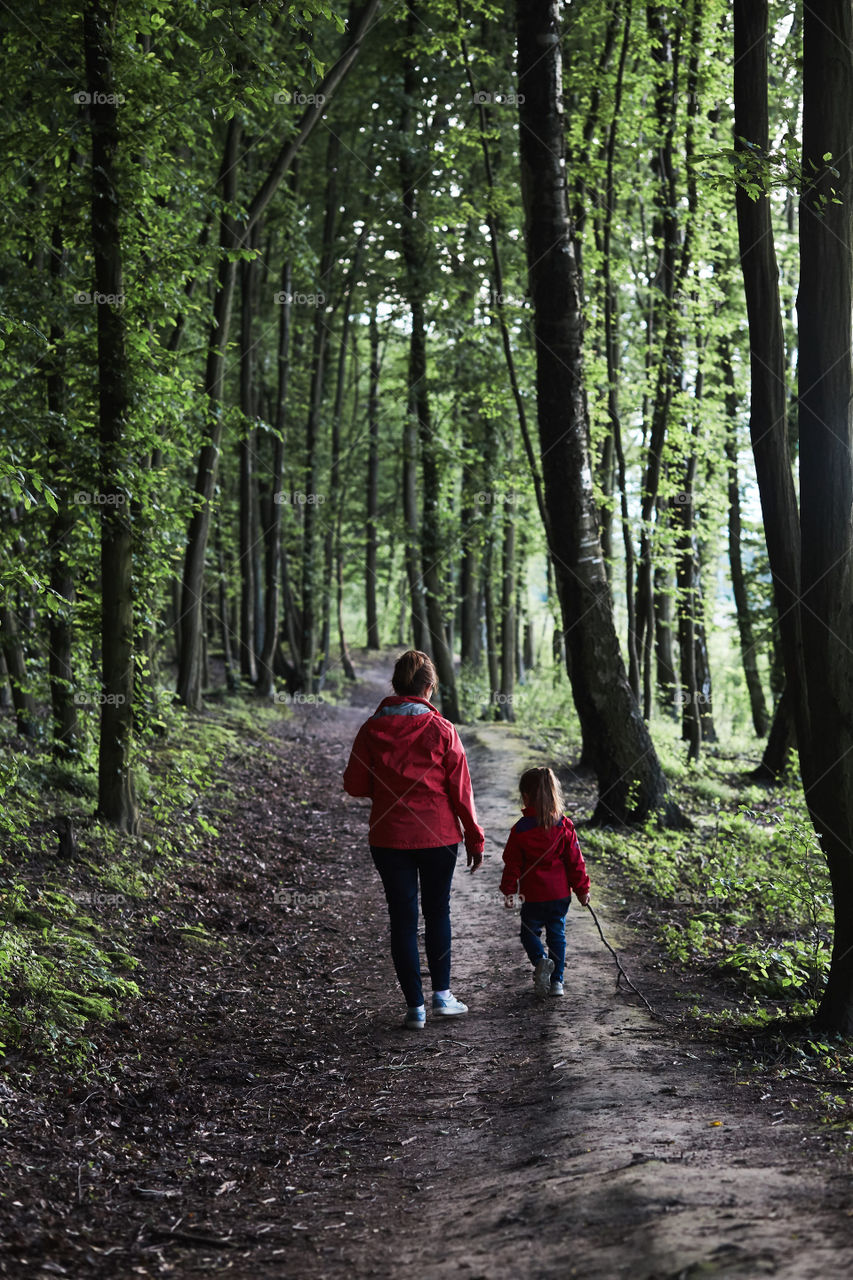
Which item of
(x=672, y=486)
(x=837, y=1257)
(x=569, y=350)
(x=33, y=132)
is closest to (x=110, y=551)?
(x=33, y=132)

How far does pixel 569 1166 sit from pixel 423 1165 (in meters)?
0.78

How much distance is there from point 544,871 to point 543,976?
0.69 meters

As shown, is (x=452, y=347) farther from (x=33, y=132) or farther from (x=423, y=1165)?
(x=423, y=1165)

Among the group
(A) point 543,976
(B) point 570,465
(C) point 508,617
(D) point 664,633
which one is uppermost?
(B) point 570,465

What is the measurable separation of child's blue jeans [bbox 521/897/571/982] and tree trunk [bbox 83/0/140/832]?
13.6 feet

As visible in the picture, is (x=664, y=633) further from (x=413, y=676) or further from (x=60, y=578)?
(x=413, y=676)

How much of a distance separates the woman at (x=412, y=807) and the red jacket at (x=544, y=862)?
37 cm

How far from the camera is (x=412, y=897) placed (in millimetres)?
5969

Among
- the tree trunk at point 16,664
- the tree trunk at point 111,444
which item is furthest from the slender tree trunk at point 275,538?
the tree trunk at point 111,444

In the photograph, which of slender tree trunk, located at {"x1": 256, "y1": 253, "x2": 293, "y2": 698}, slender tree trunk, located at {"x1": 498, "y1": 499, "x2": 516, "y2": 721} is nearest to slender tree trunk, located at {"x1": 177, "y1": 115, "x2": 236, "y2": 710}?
slender tree trunk, located at {"x1": 256, "y1": 253, "x2": 293, "y2": 698}

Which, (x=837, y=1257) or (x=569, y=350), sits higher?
(x=569, y=350)

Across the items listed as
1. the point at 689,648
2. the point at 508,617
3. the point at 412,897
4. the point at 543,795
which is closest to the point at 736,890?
the point at 543,795

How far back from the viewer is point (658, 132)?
1389cm

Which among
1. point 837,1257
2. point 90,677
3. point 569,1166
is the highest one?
point 90,677
